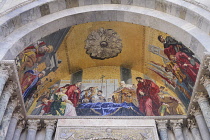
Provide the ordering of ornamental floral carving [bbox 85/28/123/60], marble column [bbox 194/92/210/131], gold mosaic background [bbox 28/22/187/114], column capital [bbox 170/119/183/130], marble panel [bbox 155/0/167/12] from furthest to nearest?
1. ornamental floral carving [bbox 85/28/123/60]
2. gold mosaic background [bbox 28/22/187/114]
3. marble panel [bbox 155/0/167/12]
4. column capital [bbox 170/119/183/130]
5. marble column [bbox 194/92/210/131]

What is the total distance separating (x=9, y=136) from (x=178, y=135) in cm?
424

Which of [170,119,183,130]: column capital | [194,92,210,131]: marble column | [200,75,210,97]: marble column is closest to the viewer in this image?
[200,75,210,97]: marble column

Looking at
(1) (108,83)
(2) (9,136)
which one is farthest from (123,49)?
(2) (9,136)

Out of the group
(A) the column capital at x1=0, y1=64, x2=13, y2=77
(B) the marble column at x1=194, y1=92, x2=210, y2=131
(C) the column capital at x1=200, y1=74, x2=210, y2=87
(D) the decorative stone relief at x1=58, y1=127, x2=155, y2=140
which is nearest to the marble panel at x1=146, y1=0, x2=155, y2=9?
(C) the column capital at x1=200, y1=74, x2=210, y2=87

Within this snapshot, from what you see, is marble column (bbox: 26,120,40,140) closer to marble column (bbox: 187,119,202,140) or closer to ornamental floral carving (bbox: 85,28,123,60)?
ornamental floral carving (bbox: 85,28,123,60)

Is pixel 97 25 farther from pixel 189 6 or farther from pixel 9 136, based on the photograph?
pixel 9 136

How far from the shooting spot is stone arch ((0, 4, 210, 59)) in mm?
7398

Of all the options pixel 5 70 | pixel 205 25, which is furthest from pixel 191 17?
pixel 5 70

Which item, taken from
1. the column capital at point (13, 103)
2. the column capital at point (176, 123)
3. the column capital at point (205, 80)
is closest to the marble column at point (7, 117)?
the column capital at point (13, 103)

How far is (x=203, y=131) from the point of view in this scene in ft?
23.1

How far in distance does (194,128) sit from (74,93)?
147 inches

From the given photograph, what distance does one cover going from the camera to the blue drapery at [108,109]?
8359mm

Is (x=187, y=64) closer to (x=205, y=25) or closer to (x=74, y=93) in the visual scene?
(x=205, y=25)

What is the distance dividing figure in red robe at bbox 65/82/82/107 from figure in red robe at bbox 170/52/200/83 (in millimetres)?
3118
